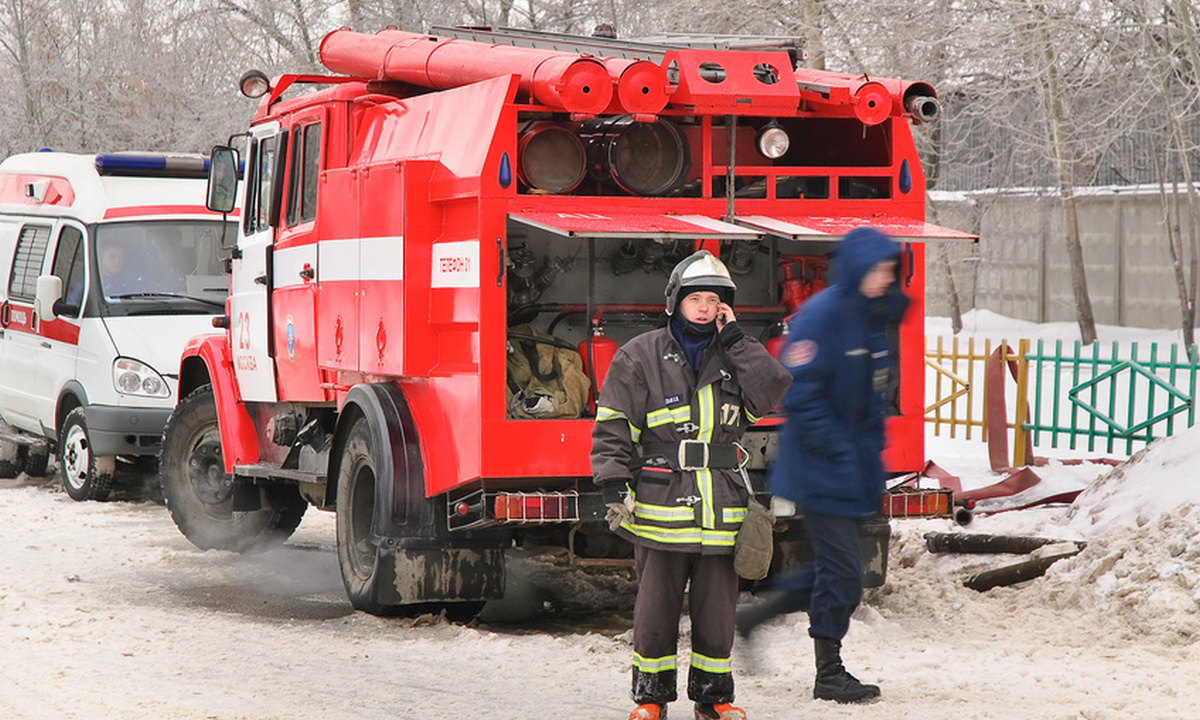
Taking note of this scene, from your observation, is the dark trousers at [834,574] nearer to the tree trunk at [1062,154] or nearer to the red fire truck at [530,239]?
the red fire truck at [530,239]

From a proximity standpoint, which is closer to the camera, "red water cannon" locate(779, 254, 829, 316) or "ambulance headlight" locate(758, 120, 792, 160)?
"ambulance headlight" locate(758, 120, 792, 160)

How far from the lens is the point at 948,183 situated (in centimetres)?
3397

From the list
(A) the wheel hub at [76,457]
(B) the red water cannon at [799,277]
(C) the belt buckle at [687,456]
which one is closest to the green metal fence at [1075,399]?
(B) the red water cannon at [799,277]

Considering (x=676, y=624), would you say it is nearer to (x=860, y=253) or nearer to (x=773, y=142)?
(x=860, y=253)

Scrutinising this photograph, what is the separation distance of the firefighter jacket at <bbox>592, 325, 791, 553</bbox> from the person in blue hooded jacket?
202mm

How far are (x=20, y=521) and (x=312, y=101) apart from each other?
4.83 metres

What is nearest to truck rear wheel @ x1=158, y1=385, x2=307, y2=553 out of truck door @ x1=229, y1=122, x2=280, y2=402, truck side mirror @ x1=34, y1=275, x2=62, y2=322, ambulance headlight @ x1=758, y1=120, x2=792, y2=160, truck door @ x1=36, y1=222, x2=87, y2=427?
truck door @ x1=229, y1=122, x2=280, y2=402

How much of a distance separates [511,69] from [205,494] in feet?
15.6

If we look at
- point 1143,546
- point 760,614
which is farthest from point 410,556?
point 1143,546

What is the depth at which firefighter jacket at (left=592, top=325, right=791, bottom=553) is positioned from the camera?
5371 millimetres

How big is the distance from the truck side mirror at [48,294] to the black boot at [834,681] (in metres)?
9.19

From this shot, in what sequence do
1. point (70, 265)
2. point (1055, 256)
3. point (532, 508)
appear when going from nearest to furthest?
point (532, 508)
point (70, 265)
point (1055, 256)

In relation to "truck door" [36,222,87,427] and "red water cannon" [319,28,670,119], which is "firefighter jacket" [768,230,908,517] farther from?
"truck door" [36,222,87,427]

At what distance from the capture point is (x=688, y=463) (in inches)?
212
